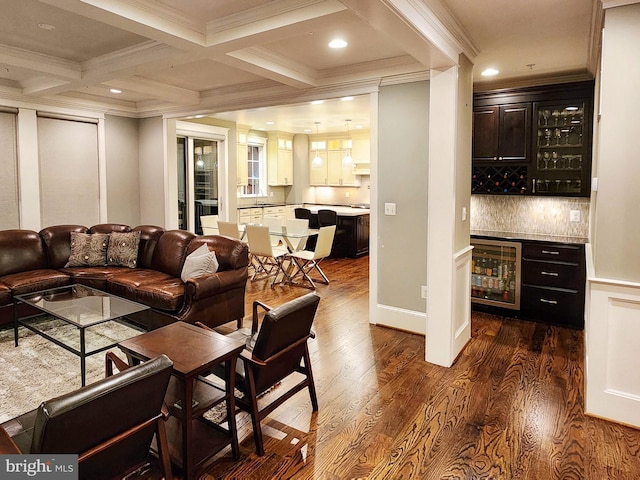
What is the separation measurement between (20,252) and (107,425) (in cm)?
405

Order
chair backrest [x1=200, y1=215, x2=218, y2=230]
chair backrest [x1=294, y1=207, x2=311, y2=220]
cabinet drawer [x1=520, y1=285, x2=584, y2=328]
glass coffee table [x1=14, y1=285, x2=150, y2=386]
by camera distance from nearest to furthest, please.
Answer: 1. glass coffee table [x1=14, y1=285, x2=150, y2=386]
2. cabinet drawer [x1=520, y1=285, x2=584, y2=328]
3. chair backrest [x1=200, y1=215, x2=218, y2=230]
4. chair backrest [x1=294, y1=207, x2=311, y2=220]

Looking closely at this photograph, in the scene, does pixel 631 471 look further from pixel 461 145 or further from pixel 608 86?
pixel 461 145

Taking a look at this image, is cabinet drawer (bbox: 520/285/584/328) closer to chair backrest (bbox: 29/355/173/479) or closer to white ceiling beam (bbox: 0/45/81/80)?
chair backrest (bbox: 29/355/173/479)

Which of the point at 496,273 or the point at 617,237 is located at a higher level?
the point at 617,237

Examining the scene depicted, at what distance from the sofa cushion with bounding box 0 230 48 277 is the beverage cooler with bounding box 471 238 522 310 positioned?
4772mm

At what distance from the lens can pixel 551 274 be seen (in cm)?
445

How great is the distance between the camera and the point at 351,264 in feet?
25.5

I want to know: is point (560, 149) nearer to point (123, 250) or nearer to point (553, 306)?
point (553, 306)

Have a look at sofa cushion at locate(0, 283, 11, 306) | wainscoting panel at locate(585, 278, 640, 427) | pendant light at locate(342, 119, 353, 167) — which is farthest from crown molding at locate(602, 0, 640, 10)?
pendant light at locate(342, 119, 353, 167)

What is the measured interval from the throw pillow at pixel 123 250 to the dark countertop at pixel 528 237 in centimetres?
383

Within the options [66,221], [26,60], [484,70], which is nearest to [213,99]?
[26,60]

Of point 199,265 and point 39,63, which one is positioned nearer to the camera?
point 39,63

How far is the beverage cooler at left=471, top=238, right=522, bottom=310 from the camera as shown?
4656mm

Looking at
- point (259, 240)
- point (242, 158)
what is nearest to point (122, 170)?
point (259, 240)
